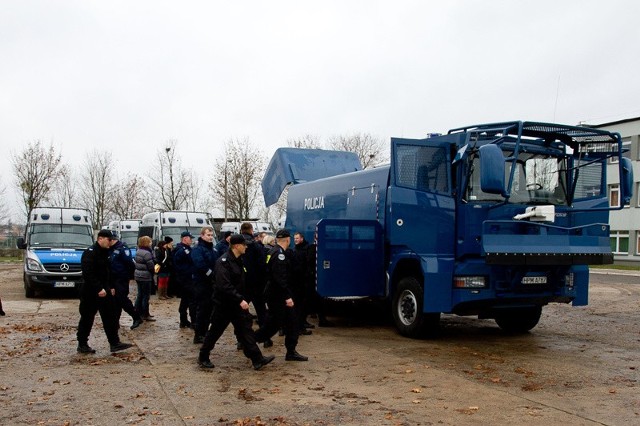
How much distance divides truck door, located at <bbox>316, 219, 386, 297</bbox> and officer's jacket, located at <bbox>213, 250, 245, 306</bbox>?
2.79 metres

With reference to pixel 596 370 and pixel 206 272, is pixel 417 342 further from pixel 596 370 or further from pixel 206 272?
pixel 206 272

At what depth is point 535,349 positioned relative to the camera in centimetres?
973

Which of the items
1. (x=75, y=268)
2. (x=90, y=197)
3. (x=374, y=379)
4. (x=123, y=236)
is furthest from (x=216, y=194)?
(x=374, y=379)

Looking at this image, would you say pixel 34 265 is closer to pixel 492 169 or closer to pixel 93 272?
pixel 93 272

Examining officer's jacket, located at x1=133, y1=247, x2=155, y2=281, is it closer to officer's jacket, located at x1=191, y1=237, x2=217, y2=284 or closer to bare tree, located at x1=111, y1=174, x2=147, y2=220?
officer's jacket, located at x1=191, y1=237, x2=217, y2=284

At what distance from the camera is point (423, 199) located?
10141 millimetres

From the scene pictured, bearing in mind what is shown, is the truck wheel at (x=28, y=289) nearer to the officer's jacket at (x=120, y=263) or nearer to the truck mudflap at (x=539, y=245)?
the officer's jacket at (x=120, y=263)

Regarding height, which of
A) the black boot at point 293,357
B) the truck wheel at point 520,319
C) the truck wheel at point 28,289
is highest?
the truck wheel at point 520,319

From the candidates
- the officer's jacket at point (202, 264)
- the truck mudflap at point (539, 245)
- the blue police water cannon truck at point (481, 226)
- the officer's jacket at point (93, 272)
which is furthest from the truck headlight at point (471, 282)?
the officer's jacket at point (93, 272)

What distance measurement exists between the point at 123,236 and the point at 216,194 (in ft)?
66.6

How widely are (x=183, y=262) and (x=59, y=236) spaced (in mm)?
8804

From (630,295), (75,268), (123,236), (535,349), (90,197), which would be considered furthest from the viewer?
(90,197)

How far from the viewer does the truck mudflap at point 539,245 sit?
9.16 metres

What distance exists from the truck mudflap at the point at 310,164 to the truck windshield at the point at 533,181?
6.33 meters
